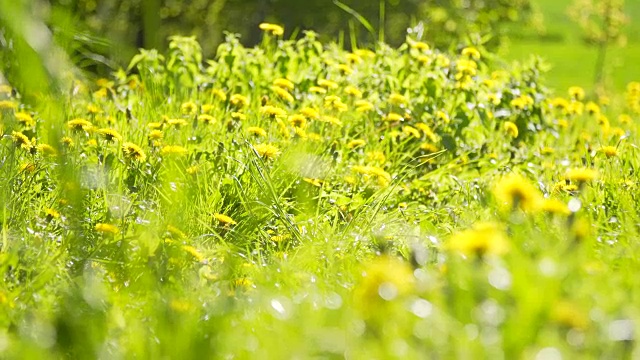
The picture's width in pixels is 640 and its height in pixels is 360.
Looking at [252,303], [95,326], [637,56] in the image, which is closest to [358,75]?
[252,303]

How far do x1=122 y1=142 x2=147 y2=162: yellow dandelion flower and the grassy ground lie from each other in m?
24.4

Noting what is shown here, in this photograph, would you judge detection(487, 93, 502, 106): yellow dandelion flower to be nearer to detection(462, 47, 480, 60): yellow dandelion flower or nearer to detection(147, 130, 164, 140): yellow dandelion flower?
detection(462, 47, 480, 60): yellow dandelion flower

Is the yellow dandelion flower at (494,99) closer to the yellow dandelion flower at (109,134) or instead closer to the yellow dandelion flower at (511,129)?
the yellow dandelion flower at (511,129)

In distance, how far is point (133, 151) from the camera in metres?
3.17

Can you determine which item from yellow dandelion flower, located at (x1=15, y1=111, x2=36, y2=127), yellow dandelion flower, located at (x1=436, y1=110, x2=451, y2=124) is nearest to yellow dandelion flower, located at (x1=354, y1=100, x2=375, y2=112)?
yellow dandelion flower, located at (x1=436, y1=110, x2=451, y2=124)

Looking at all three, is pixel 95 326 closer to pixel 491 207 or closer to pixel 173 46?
pixel 491 207

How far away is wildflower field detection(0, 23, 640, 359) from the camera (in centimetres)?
164

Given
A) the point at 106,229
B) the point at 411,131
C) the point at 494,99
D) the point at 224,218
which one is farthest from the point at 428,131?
the point at 106,229

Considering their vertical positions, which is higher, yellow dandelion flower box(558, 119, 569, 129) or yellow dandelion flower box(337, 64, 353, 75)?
yellow dandelion flower box(337, 64, 353, 75)

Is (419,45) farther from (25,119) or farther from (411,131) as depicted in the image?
(25,119)

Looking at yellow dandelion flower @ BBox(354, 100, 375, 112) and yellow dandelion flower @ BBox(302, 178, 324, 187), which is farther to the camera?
yellow dandelion flower @ BBox(354, 100, 375, 112)

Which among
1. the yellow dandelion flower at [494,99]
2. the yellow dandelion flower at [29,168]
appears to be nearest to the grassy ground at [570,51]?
the yellow dandelion flower at [494,99]

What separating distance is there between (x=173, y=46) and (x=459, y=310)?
3582 millimetres

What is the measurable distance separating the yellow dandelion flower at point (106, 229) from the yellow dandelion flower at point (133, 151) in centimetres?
54
